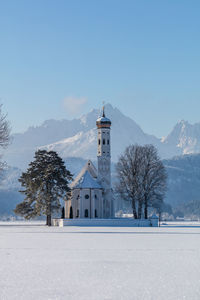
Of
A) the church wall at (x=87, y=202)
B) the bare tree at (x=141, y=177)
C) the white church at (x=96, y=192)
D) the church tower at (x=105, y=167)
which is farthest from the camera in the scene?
the church tower at (x=105, y=167)

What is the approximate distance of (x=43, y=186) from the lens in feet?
260

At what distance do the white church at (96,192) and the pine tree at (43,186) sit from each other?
38.8ft

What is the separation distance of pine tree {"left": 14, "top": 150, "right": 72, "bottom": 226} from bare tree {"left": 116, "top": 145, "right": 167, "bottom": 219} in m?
9.67

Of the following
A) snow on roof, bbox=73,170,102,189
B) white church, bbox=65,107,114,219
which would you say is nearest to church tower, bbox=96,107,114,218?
white church, bbox=65,107,114,219

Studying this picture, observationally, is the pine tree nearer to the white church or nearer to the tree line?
the tree line

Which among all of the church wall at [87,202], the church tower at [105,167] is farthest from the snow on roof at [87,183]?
the church tower at [105,167]

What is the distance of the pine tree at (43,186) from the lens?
78438mm

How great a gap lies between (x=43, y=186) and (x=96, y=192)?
17.9 m

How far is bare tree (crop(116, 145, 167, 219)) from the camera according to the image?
3329 inches
